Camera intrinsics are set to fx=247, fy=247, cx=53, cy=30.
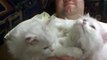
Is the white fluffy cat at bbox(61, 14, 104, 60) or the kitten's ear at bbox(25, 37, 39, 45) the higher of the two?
the kitten's ear at bbox(25, 37, 39, 45)

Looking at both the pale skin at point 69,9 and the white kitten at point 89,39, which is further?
the pale skin at point 69,9

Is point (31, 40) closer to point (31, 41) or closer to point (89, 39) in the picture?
point (31, 41)

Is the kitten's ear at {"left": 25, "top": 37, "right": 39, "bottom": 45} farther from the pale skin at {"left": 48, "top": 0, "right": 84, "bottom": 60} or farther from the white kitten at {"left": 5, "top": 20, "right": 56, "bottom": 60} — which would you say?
the pale skin at {"left": 48, "top": 0, "right": 84, "bottom": 60}

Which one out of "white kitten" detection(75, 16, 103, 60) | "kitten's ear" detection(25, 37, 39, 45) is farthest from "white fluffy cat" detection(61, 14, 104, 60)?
"kitten's ear" detection(25, 37, 39, 45)

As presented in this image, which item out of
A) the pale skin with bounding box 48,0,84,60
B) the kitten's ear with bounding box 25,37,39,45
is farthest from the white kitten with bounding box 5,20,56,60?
the pale skin with bounding box 48,0,84,60

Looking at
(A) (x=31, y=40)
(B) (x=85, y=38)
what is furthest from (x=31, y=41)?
(B) (x=85, y=38)

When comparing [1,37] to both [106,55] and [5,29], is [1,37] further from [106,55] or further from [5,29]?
[106,55]

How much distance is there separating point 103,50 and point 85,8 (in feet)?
1.31

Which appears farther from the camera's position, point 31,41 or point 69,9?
point 69,9

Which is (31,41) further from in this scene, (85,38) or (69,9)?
(69,9)

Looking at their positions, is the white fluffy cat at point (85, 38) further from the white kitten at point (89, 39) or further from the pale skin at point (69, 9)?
the pale skin at point (69, 9)

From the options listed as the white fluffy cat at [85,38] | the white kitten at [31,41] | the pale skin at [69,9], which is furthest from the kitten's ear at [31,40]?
the pale skin at [69,9]

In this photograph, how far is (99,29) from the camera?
0.86 meters

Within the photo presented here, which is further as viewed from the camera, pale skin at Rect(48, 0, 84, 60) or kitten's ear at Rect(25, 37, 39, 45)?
pale skin at Rect(48, 0, 84, 60)
